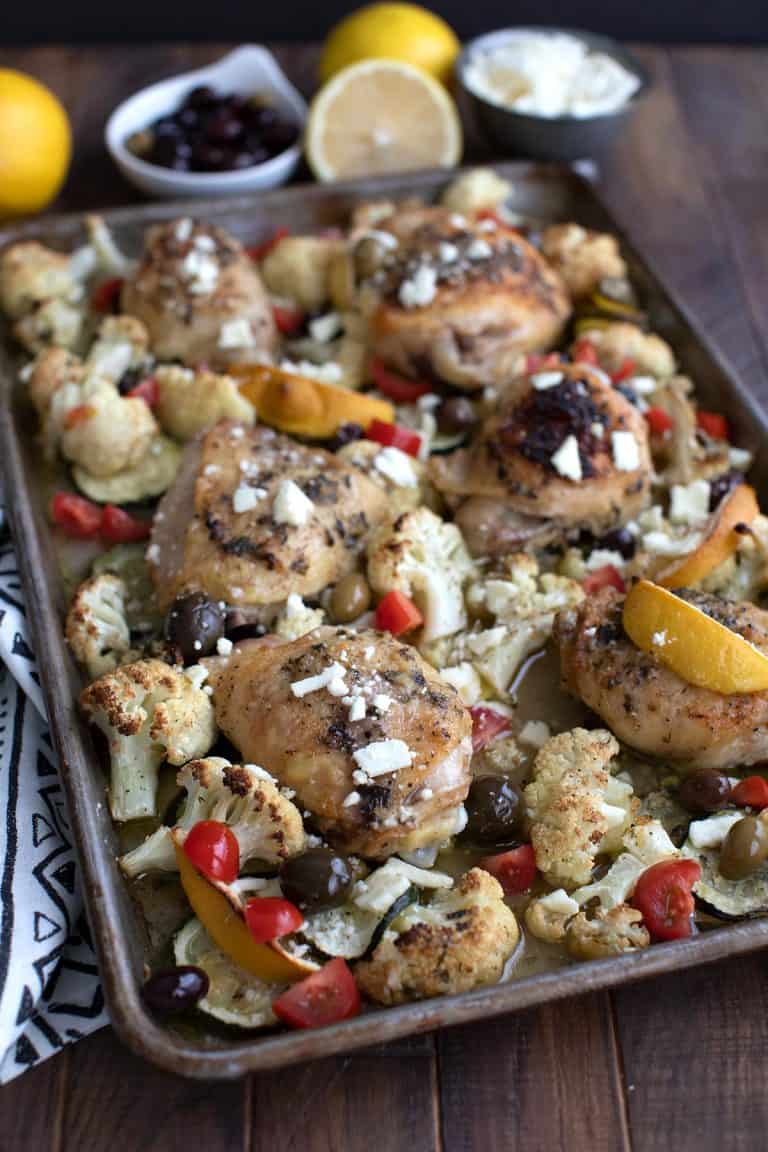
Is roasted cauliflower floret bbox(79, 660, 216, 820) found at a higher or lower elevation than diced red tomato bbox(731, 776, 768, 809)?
higher

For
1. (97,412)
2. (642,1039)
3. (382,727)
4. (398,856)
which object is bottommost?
(642,1039)

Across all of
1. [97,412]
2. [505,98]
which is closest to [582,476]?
[97,412]

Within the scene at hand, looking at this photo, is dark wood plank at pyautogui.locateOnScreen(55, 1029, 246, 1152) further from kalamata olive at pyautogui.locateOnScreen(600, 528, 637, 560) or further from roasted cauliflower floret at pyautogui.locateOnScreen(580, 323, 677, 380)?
roasted cauliflower floret at pyautogui.locateOnScreen(580, 323, 677, 380)

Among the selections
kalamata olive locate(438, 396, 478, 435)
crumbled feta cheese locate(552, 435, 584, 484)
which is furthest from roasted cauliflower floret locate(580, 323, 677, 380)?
→ crumbled feta cheese locate(552, 435, 584, 484)

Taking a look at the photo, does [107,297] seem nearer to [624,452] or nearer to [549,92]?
[624,452]

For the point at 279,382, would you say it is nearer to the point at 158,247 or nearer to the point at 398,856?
the point at 158,247

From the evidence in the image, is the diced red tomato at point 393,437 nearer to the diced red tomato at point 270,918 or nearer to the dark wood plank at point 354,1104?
the diced red tomato at point 270,918
